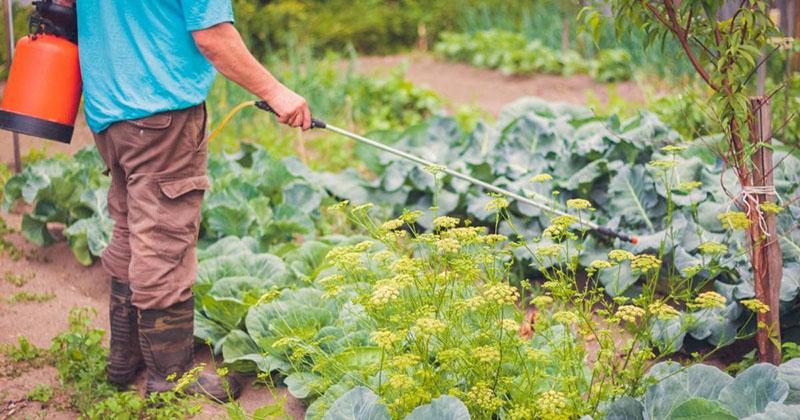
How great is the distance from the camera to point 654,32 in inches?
113

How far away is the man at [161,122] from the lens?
9.45ft

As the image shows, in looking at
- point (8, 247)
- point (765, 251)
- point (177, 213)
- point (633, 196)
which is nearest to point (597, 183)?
point (633, 196)

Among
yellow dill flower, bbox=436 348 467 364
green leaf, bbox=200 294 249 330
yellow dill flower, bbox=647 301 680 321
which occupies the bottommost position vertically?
green leaf, bbox=200 294 249 330

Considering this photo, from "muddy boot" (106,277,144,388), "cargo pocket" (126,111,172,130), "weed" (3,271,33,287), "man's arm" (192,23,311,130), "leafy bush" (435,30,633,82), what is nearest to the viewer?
"man's arm" (192,23,311,130)

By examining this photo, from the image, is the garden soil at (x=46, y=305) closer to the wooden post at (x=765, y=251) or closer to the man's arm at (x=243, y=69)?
the man's arm at (x=243, y=69)

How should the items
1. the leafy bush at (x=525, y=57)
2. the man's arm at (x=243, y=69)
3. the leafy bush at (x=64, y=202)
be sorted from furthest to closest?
the leafy bush at (x=525, y=57)
the leafy bush at (x=64, y=202)
the man's arm at (x=243, y=69)

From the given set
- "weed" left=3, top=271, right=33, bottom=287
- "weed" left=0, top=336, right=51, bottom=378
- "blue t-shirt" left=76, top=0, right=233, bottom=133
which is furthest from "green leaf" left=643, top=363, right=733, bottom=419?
"weed" left=3, top=271, right=33, bottom=287

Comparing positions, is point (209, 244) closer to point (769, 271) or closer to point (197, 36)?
point (197, 36)

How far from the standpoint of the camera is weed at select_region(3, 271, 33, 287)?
13.3 feet

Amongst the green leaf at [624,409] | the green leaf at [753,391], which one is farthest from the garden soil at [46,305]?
the green leaf at [753,391]

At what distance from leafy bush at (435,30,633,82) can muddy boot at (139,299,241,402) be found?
5649mm

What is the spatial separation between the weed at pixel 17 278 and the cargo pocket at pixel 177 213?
1359 millimetres

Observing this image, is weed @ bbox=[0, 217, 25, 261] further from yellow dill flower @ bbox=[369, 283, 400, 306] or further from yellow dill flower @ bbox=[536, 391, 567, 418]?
yellow dill flower @ bbox=[536, 391, 567, 418]

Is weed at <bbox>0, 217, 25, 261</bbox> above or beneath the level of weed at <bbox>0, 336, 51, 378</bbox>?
above
